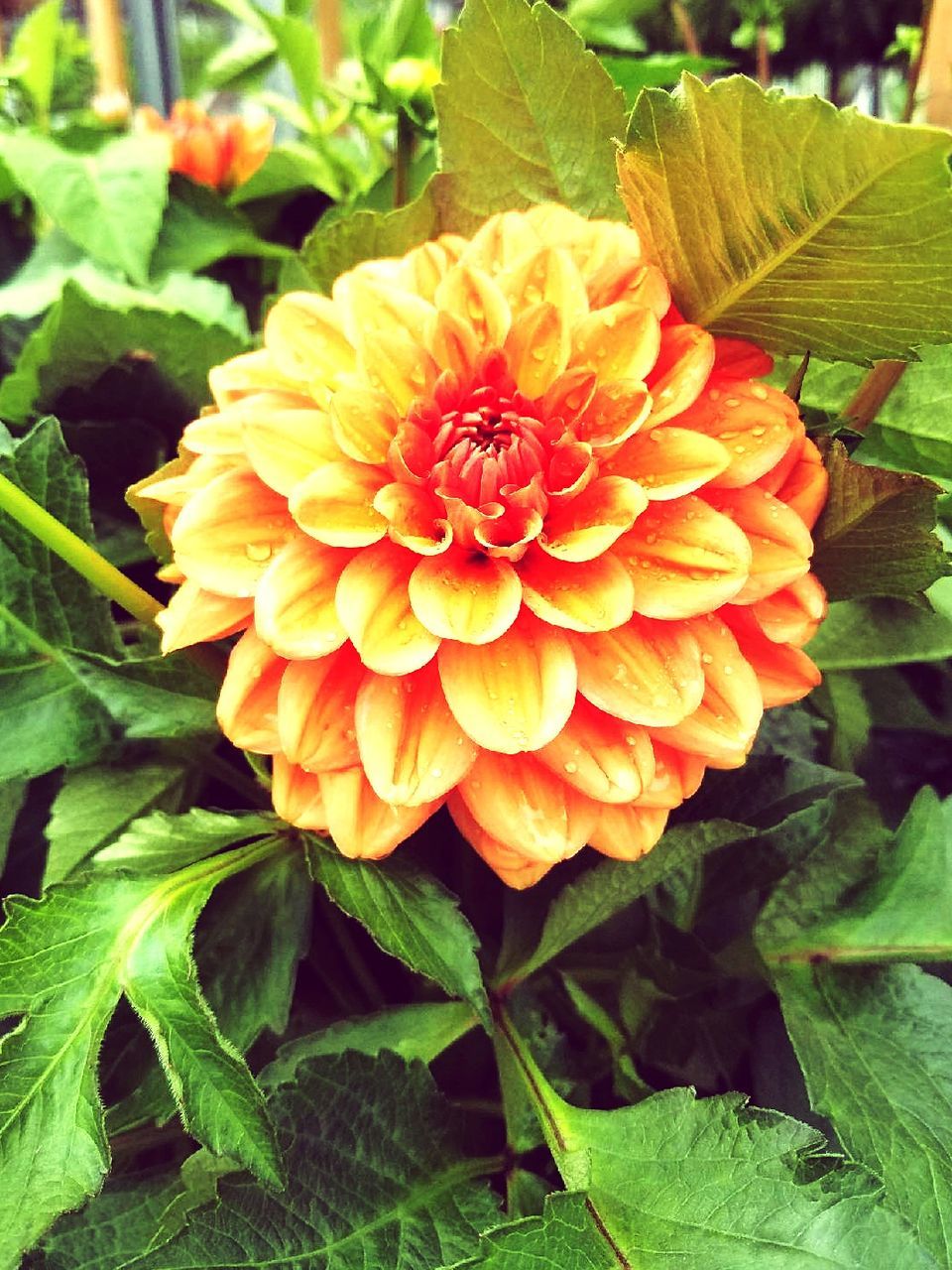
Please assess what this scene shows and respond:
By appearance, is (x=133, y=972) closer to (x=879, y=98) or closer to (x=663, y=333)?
(x=663, y=333)

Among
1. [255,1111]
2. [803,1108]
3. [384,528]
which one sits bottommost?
[803,1108]

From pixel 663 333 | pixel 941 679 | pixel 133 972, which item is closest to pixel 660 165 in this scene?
pixel 663 333

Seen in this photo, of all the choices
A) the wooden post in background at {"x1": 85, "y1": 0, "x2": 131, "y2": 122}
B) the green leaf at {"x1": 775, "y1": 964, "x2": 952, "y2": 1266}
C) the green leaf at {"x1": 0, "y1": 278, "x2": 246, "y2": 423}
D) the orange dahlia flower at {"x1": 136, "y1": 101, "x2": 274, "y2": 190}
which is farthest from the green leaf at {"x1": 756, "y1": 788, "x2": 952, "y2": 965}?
the wooden post in background at {"x1": 85, "y1": 0, "x2": 131, "y2": 122}

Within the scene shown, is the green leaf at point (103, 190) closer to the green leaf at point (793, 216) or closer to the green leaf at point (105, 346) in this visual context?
the green leaf at point (105, 346)

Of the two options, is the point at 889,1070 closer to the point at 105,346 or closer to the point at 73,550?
the point at 73,550

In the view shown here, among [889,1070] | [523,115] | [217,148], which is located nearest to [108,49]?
[217,148]

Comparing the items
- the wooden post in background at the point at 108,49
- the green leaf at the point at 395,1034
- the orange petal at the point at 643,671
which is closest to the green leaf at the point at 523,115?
the orange petal at the point at 643,671

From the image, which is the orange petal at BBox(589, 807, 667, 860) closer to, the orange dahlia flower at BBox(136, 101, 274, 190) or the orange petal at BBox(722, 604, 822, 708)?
the orange petal at BBox(722, 604, 822, 708)
